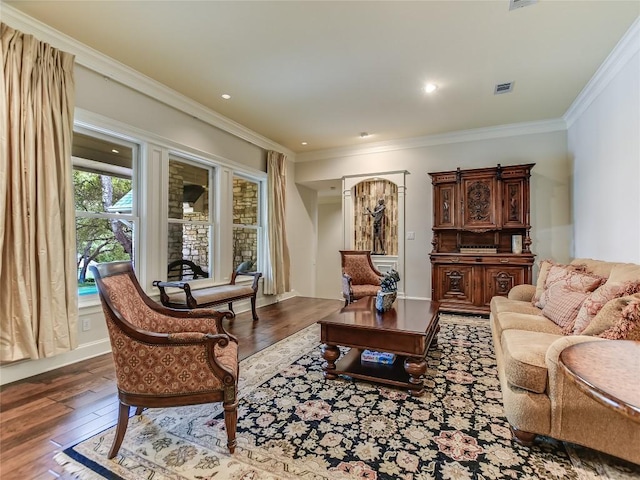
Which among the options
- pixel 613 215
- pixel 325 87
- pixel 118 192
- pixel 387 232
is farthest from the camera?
pixel 387 232

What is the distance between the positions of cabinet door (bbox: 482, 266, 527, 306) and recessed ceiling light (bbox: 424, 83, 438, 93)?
8.61 feet

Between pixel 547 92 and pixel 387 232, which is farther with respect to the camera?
pixel 387 232

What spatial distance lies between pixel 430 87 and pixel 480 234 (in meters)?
2.53

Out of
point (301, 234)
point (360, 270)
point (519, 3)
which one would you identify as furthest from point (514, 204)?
point (301, 234)

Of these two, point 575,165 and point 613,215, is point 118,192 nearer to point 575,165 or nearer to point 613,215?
point 613,215

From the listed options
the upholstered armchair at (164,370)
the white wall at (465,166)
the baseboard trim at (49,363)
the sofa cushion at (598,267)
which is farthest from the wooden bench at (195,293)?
the sofa cushion at (598,267)

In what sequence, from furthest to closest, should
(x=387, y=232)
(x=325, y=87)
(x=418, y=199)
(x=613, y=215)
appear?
(x=387, y=232)
(x=418, y=199)
(x=325, y=87)
(x=613, y=215)

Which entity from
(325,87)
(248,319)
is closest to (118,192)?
(248,319)

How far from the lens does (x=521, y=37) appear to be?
2730 mm

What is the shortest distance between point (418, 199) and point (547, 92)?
7.30ft

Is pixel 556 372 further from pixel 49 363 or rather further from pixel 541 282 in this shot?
pixel 49 363

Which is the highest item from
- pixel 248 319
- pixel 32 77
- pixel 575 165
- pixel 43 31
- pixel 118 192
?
pixel 43 31

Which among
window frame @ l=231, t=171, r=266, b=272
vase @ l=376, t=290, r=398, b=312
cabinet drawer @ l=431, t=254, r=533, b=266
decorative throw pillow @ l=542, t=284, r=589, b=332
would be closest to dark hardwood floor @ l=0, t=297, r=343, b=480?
vase @ l=376, t=290, r=398, b=312

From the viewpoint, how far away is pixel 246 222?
5340 mm
